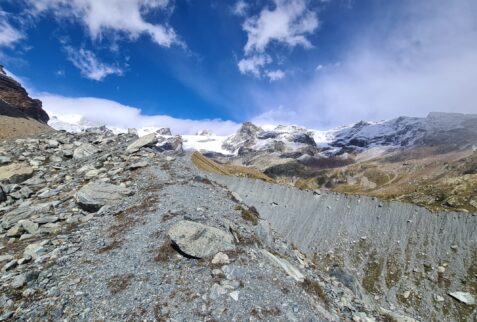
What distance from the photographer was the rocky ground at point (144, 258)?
14.4 m

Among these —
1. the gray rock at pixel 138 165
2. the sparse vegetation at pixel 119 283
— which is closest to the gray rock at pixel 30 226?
the sparse vegetation at pixel 119 283

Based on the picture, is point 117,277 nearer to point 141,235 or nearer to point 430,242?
point 141,235

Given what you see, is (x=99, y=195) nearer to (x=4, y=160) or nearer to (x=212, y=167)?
(x=4, y=160)

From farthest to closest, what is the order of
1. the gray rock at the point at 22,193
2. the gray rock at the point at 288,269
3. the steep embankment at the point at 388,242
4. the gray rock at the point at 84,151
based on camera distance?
the steep embankment at the point at 388,242
the gray rock at the point at 84,151
the gray rock at the point at 22,193
the gray rock at the point at 288,269

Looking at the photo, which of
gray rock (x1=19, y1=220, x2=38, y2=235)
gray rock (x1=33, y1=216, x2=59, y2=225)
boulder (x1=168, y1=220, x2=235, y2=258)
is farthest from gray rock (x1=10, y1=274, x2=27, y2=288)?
gray rock (x1=33, y1=216, x2=59, y2=225)

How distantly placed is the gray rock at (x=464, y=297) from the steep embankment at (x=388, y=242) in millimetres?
808

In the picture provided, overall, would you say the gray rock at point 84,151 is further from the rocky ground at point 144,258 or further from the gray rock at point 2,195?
the gray rock at point 2,195

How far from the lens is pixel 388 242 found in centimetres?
6762

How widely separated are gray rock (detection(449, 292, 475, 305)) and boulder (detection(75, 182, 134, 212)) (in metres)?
53.9

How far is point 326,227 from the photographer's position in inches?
2906

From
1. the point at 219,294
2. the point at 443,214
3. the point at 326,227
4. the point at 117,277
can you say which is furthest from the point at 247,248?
the point at 443,214

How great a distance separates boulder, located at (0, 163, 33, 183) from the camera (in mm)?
30031

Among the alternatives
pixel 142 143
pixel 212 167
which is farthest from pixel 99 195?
pixel 212 167

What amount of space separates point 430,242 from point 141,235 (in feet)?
213
